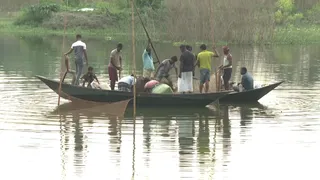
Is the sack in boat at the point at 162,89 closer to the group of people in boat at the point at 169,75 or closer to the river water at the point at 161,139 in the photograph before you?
the group of people in boat at the point at 169,75

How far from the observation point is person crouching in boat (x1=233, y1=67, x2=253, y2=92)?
17016 mm

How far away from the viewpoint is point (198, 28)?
117 ft

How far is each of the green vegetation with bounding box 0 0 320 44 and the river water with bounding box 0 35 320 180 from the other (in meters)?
8.54

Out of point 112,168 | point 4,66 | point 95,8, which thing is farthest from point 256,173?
point 95,8

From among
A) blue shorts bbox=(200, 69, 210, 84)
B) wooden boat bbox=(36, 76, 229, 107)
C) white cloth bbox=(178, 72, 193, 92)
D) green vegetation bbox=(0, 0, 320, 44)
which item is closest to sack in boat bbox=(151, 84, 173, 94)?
wooden boat bbox=(36, 76, 229, 107)

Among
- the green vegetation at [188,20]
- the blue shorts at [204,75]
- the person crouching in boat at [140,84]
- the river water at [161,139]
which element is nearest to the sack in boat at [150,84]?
the person crouching in boat at [140,84]

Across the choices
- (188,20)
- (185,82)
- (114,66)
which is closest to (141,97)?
(185,82)

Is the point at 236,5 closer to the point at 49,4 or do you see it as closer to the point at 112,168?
the point at 49,4

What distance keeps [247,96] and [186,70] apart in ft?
5.45

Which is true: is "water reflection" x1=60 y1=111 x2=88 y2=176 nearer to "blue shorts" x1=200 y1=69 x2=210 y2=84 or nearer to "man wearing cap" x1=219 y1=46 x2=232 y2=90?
"blue shorts" x1=200 y1=69 x2=210 y2=84

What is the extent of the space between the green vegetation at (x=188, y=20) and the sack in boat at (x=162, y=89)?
27.6ft

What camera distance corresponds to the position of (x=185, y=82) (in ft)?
54.4

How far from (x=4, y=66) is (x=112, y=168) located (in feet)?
51.6

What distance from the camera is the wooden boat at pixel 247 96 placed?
55.7ft
